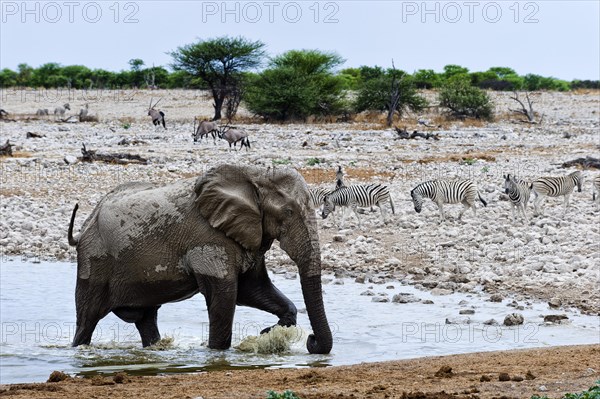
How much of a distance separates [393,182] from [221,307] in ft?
44.4

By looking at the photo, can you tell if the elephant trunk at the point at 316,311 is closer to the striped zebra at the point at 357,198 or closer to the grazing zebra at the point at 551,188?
the striped zebra at the point at 357,198

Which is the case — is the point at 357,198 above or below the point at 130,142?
below

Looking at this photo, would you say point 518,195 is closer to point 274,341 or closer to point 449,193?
point 449,193

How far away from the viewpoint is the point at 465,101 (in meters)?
43.2

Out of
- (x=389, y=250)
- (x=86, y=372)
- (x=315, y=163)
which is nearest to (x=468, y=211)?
(x=389, y=250)

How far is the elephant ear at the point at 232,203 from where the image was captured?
860 cm

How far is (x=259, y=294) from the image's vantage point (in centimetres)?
909

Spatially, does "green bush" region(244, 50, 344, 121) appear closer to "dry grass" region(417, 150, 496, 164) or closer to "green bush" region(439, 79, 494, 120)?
"green bush" region(439, 79, 494, 120)

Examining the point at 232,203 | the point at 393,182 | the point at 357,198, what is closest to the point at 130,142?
the point at 393,182

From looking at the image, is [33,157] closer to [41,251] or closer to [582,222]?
[41,251]

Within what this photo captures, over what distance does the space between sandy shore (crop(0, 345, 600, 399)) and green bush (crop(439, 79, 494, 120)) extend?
35.6 metres

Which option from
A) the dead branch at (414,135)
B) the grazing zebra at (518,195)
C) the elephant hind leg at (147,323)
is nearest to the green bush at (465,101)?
the dead branch at (414,135)

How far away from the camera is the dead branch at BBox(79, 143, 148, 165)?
24.6 m

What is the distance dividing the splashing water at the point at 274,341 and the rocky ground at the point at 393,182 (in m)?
3.54
